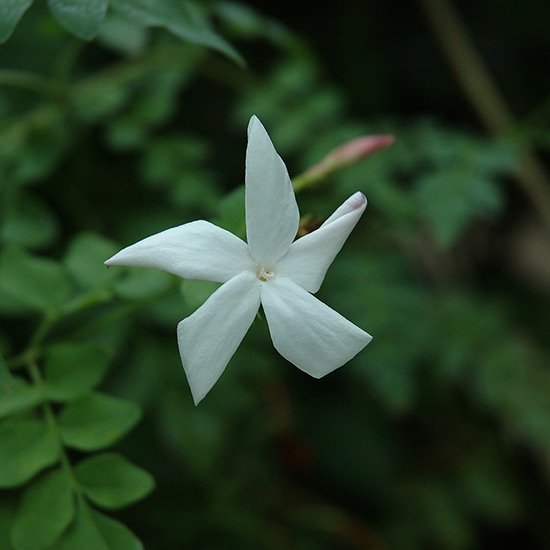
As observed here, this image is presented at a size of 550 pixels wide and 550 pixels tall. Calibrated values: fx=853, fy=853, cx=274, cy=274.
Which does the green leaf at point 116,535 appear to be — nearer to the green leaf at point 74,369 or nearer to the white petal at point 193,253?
the green leaf at point 74,369

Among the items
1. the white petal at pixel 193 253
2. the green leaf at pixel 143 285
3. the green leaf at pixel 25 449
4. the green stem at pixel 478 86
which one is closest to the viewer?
the white petal at pixel 193 253

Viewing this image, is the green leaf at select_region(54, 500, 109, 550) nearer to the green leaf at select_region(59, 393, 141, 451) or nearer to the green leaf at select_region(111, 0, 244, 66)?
the green leaf at select_region(59, 393, 141, 451)

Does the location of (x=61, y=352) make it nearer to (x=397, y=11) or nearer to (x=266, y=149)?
(x=266, y=149)

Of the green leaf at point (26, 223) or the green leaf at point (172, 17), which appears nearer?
the green leaf at point (172, 17)

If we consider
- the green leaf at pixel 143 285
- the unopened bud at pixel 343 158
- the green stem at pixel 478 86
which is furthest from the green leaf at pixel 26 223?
the green stem at pixel 478 86

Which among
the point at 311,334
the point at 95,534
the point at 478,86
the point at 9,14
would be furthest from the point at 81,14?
the point at 478,86

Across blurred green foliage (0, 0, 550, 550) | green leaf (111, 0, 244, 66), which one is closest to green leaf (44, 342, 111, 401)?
blurred green foliage (0, 0, 550, 550)
